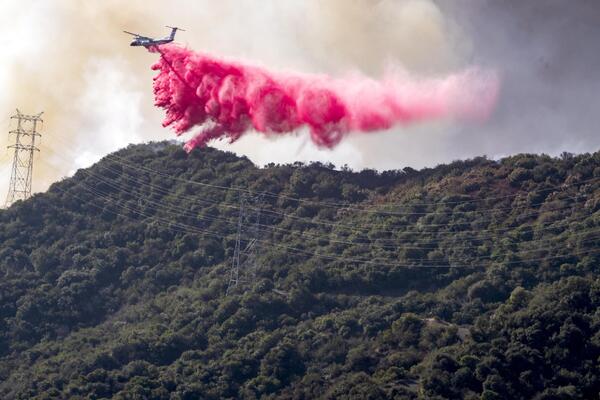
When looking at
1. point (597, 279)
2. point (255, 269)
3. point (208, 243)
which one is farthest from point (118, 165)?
point (597, 279)

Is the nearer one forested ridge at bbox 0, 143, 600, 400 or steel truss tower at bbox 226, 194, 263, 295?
forested ridge at bbox 0, 143, 600, 400

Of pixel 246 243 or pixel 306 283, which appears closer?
pixel 306 283

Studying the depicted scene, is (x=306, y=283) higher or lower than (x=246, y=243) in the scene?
lower

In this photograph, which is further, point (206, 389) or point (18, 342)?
point (18, 342)

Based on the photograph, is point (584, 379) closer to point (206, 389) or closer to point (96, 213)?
point (206, 389)

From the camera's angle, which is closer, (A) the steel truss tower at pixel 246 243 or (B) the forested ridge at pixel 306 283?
(B) the forested ridge at pixel 306 283
